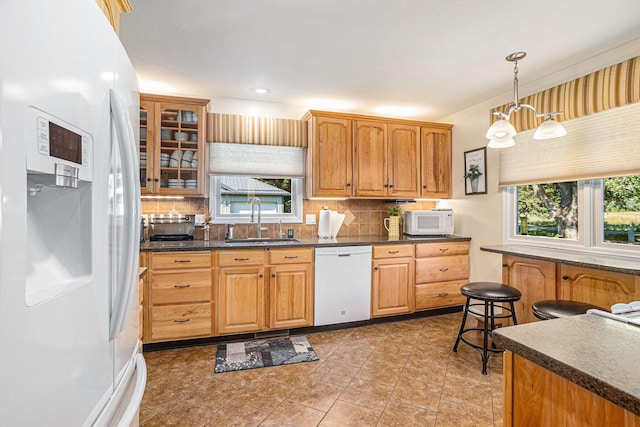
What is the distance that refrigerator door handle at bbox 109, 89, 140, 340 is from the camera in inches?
30.1

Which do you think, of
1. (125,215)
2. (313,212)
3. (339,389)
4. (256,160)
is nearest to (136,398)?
(125,215)

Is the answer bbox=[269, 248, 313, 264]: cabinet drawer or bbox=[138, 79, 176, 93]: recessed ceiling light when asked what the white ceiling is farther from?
bbox=[269, 248, 313, 264]: cabinet drawer

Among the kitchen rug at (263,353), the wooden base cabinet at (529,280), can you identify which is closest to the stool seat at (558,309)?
the wooden base cabinet at (529,280)

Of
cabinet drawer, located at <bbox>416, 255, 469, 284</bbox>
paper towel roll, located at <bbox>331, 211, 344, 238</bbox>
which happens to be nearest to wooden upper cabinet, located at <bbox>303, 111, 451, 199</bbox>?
paper towel roll, located at <bbox>331, 211, 344, 238</bbox>

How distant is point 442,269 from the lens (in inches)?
144

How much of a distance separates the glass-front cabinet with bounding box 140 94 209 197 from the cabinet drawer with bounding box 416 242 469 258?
2.41m

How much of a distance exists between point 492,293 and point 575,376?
193cm

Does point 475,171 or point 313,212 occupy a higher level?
point 475,171

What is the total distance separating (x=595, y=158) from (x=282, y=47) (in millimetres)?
2615

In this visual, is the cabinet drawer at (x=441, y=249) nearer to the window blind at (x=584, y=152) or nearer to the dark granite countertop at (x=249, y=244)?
the dark granite countertop at (x=249, y=244)

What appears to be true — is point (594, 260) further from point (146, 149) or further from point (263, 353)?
point (146, 149)

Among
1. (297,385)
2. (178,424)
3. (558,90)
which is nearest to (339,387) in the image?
(297,385)

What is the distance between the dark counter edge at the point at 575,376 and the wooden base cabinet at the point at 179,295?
8.21 feet

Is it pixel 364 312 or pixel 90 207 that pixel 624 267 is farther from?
pixel 90 207
